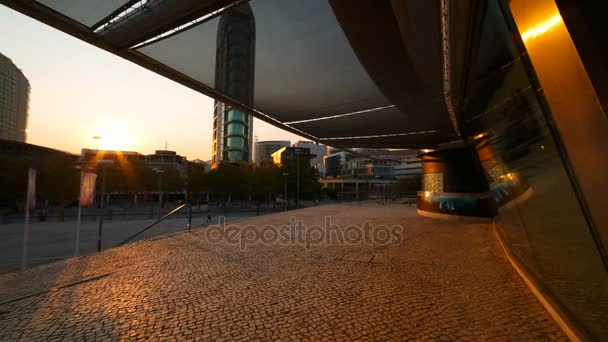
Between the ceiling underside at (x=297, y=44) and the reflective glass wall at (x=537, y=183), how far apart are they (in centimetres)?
153

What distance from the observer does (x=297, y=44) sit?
26.0ft

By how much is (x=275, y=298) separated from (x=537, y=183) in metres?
4.83

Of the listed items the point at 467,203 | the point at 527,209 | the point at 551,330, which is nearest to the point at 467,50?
the point at 527,209

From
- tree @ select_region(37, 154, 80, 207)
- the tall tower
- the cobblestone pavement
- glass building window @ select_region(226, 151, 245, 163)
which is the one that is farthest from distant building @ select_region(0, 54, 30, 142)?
the cobblestone pavement

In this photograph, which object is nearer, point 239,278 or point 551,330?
point 551,330

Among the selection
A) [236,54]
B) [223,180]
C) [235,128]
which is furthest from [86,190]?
[235,128]

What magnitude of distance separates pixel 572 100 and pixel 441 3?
370cm

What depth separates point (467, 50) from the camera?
5.21 m

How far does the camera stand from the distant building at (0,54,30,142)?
72.2 meters

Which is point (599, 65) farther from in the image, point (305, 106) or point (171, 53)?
point (305, 106)

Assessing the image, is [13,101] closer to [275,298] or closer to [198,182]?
[198,182]

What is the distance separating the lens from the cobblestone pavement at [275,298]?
145 inches

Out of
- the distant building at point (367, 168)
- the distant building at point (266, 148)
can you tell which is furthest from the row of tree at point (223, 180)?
the distant building at point (266, 148)

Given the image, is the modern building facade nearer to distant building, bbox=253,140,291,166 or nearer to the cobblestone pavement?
the cobblestone pavement
